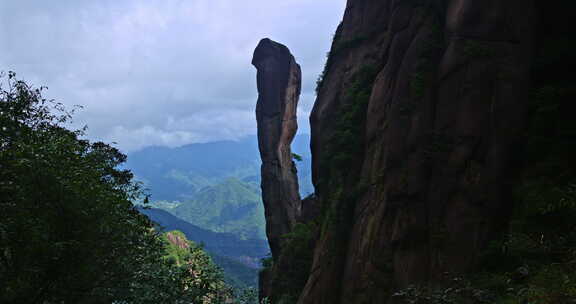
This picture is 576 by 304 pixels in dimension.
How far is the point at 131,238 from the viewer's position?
41.8 ft

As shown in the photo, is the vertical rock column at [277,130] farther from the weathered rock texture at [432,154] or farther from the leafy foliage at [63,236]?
the leafy foliage at [63,236]

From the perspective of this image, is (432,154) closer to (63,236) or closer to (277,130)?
(63,236)

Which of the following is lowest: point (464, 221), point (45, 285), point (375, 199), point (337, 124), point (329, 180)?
point (45, 285)

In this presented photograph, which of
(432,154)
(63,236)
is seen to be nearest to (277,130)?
(432,154)

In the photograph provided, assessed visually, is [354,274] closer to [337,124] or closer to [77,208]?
[337,124]

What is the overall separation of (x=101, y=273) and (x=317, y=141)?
16784mm

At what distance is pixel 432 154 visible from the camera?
14.6 m

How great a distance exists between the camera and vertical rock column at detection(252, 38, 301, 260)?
154 ft

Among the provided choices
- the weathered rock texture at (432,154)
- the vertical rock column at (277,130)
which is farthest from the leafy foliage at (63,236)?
the vertical rock column at (277,130)

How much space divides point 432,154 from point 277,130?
35003 millimetres

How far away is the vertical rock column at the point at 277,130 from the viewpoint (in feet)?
154

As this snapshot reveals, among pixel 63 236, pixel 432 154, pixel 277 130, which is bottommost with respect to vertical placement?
pixel 63 236

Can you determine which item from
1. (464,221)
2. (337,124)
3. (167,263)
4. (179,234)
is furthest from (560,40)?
→ (179,234)

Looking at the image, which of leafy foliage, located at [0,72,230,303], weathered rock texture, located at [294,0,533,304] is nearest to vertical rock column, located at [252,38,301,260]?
weathered rock texture, located at [294,0,533,304]
